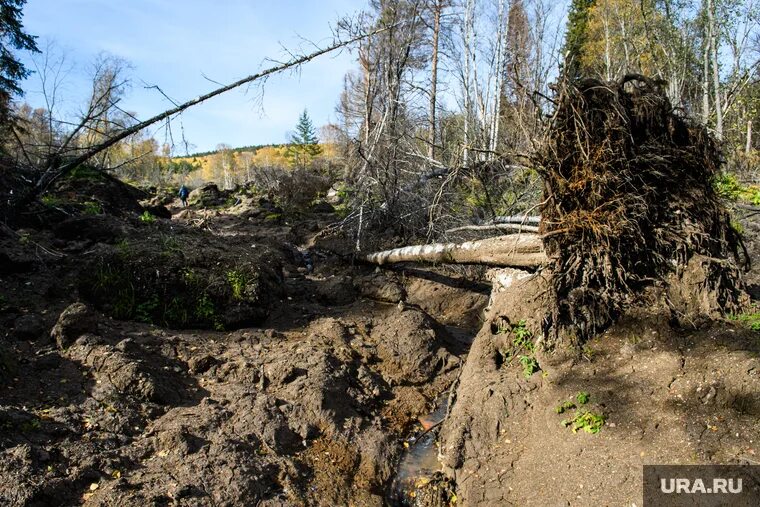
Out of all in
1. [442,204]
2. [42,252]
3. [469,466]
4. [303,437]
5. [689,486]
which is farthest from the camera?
[442,204]

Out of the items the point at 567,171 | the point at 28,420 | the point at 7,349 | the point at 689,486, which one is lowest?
the point at 689,486

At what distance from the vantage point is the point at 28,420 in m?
3.85

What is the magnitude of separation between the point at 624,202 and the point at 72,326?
224 inches

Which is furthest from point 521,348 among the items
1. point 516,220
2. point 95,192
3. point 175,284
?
point 95,192

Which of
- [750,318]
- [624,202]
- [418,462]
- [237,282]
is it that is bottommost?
[418,462]

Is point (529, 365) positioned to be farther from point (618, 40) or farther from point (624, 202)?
point (618, 40)

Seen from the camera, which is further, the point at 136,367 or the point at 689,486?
the point at 136,367

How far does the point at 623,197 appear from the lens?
4469 millimetres

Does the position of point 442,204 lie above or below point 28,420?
above

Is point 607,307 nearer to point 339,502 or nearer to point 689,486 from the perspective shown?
point 689,486

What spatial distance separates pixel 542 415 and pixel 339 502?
1.88m

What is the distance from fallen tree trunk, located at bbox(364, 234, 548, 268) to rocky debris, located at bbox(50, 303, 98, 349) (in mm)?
4294

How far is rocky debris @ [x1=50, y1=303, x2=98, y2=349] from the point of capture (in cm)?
512

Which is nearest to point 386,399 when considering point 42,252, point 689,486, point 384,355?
point 384,355
